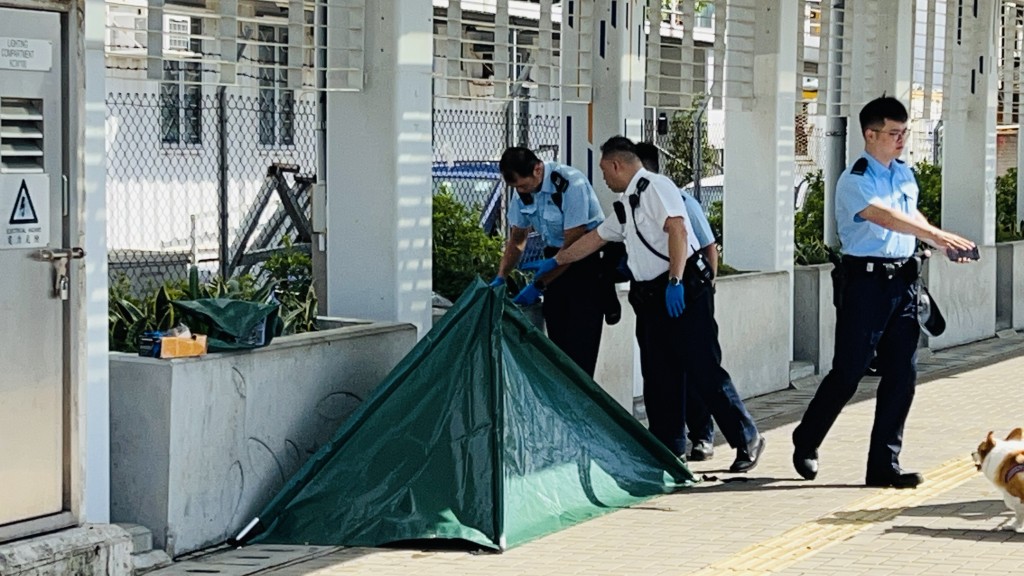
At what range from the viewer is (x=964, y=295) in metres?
15.7

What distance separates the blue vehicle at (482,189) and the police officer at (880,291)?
177 inches

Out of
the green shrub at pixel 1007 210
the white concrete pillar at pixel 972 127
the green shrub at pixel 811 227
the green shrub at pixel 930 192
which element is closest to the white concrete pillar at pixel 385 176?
the green shrub at pixel 811 227

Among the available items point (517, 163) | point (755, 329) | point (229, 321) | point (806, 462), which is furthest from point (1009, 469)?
point (755, 329)

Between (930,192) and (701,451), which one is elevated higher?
(930,192)

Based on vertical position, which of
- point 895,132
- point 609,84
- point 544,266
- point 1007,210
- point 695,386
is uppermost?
point 609,84

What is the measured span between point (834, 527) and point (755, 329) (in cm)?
431

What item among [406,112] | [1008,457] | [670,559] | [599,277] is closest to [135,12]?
[406,112]

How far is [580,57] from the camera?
1082 centimetres

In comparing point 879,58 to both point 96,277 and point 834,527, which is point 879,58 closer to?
point 834,527

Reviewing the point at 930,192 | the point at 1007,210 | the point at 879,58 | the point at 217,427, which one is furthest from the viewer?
the point at 1007,210

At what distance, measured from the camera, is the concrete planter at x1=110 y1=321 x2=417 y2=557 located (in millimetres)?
7324

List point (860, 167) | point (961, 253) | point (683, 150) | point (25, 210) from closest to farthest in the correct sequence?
point (25, 210) < point (961, 253) < point (860, 167) < point (683, 150)

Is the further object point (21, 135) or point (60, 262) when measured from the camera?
point (60, 262)

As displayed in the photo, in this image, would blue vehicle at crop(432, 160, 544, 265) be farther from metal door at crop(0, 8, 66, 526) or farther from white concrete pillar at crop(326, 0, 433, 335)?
metal door at crop(0, 8, 66, 526)
